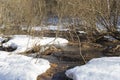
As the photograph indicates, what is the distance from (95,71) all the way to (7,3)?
1212cm

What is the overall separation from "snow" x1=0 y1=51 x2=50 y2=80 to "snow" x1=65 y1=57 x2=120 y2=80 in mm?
1112

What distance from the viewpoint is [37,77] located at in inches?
381

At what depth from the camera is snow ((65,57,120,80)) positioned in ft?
27.5

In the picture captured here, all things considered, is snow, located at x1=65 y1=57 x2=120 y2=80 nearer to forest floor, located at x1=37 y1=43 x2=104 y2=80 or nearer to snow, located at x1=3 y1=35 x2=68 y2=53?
forest floor, located at x1=37 y1=43 x2=104 y2=80

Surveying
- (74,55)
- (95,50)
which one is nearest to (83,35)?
(95,50)

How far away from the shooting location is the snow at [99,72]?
27.5 feet

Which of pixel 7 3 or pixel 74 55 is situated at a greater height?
pixel 7 3

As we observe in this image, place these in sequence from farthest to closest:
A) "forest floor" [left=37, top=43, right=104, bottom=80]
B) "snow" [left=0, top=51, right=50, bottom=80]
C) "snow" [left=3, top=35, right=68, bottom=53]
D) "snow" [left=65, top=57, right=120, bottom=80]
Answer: "snow" [left=3, top=35, right=68, bottom=53]
"forest floor" [left=37, top=43, right=104, bottom=80]
"snow" [left=0, top=51, right=50, bottom=80]
"snow" [left=65, top=57, right=120, bottom=80]

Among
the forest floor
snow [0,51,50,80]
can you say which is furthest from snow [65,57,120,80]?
snow [0,51,50,80]

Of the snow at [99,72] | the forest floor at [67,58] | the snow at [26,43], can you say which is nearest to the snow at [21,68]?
the forest floor at [67,58]

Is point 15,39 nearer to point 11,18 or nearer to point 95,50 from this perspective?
point 11,18

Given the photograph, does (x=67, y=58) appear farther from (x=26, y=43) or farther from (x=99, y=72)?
(x=99, y=72)

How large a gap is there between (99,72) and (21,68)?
2.61m

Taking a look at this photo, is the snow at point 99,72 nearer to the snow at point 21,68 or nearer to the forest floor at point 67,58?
the forest floor at point 67,58
